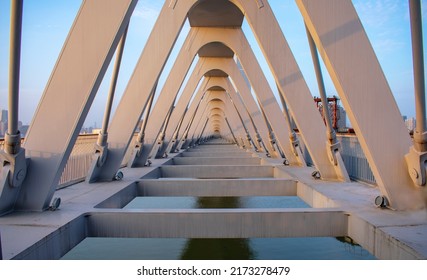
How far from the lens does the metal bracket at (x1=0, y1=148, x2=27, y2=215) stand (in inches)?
282

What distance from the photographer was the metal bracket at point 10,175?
23.5ft

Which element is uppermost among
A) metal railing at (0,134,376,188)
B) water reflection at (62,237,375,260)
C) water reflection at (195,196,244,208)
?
metal railing at (0,134,376,188)

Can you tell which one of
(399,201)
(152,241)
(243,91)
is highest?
(243,91)

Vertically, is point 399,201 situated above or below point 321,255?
above

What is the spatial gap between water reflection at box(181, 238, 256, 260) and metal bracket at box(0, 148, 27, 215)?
3.58 meters

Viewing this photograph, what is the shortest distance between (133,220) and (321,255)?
12.7 ft

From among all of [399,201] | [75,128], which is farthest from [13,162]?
[399,201]

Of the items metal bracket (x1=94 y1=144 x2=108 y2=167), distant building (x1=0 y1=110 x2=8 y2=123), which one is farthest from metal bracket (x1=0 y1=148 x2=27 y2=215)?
metal bracket (x1=94 y1=144 x2=108 y2=167)

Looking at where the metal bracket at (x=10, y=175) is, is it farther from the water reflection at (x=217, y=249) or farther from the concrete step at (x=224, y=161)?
the concrete step at (x=224, y=161)

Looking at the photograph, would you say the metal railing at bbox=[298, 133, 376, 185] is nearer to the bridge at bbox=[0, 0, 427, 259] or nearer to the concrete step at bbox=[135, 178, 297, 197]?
the bridge at bbox=[0, 0, 427, 259]

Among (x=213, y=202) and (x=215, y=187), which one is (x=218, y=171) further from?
(x=215, y=187)
